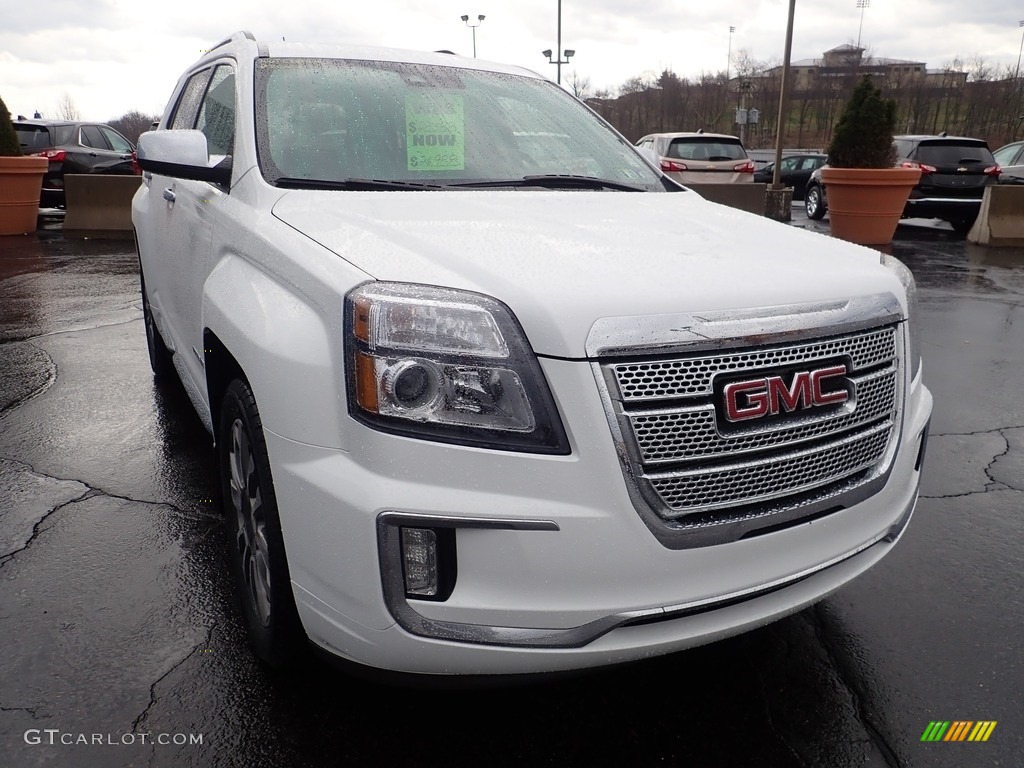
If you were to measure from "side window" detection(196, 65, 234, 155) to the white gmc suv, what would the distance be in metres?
0.84

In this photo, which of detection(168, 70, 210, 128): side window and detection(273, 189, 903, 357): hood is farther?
detection(168, 70, 210, 128): side window

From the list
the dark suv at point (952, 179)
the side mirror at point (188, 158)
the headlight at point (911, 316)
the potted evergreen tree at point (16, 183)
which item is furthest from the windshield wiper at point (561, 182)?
the dark suv at point (952, 179)

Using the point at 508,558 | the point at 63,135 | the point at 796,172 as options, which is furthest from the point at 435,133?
the point at 796,172

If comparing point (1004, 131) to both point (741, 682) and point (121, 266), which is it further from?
point (741, 682)

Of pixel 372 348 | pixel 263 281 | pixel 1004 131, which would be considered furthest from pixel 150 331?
pixel 1004 131

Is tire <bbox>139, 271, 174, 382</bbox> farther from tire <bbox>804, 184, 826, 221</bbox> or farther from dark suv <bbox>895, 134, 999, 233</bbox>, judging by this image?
tire <bbox>804, 184, 826, 221</bbox>

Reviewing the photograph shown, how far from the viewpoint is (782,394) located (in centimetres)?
183

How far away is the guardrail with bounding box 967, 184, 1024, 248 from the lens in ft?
40.2

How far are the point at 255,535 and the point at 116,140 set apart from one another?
1647 centimetres

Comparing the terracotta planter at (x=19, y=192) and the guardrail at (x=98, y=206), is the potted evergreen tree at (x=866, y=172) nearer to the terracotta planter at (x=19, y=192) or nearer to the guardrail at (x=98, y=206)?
the guardrail at (x=98, y=206)

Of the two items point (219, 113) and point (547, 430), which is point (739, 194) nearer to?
point (219, 113)

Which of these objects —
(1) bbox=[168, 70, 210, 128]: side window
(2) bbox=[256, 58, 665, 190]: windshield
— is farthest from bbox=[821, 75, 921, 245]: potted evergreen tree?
(1) bbox=[168, 70, 210, 128]: side window

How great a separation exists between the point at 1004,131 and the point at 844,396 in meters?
57.4

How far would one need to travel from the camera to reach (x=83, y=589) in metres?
2.73
